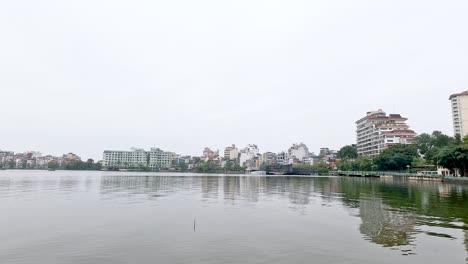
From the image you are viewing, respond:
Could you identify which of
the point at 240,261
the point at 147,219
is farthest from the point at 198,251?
the point at 147,219

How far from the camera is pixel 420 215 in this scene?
26484 mm

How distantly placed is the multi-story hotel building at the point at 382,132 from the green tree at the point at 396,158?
31368 millimetres

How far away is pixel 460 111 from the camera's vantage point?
177 meters

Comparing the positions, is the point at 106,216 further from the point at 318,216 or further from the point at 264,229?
the point at 318,216

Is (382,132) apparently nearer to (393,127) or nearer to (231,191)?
(393,127)

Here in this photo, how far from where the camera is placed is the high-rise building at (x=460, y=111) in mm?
173500

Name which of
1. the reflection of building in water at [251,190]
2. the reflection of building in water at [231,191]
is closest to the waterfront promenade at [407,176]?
the reflection of building in water at [251,190]

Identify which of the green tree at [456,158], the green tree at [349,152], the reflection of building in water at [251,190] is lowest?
the reflection of building in water at [251,190]

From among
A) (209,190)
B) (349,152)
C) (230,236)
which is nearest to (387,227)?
(230,236)

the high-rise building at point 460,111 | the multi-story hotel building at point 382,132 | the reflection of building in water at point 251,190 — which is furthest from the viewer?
the high-rise building at point 460,111

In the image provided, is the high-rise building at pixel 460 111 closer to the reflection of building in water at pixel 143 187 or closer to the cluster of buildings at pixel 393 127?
the cluster of buildings at pixel 393 127

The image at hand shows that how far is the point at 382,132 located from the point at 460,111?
46950mm

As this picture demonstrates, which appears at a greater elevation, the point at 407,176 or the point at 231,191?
the point at 407,176

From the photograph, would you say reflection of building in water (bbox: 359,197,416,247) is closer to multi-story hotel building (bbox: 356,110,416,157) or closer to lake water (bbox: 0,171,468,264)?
lake water (bbox: 0,171,468,264)
